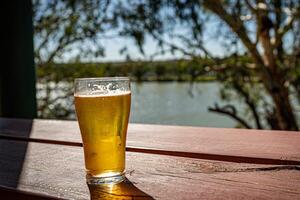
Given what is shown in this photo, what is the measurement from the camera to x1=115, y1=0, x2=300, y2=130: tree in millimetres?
3463

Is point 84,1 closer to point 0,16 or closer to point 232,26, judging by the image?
point 232,26

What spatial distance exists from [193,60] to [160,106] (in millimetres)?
601

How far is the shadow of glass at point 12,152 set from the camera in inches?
25.3

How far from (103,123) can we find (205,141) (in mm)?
335

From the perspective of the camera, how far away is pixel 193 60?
13.6 feet

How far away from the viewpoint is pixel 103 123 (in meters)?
0.58

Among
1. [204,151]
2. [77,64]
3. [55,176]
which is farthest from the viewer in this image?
[77,64]

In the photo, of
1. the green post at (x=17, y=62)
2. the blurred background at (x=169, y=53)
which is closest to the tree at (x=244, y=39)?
the blurred background at (x=169, y=53)

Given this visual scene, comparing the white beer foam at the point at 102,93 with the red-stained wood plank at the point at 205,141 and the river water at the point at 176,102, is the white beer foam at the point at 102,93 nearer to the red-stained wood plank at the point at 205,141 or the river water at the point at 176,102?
the red-stained wood plank at the point at 205,141

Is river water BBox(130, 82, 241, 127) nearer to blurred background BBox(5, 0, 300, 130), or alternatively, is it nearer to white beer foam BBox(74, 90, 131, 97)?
blurred background BBox(5, 0, 300, 130)

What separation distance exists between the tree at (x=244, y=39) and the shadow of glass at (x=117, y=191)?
278cm

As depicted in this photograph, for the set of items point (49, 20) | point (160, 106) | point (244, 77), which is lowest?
point (160, 106)

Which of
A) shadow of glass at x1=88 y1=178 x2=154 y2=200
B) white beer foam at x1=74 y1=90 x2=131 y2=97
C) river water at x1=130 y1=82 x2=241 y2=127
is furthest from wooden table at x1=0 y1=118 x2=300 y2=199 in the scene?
river water at x1=130 y1=82 x2=241 y2=127

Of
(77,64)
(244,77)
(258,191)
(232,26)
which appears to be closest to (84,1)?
(77,64)
